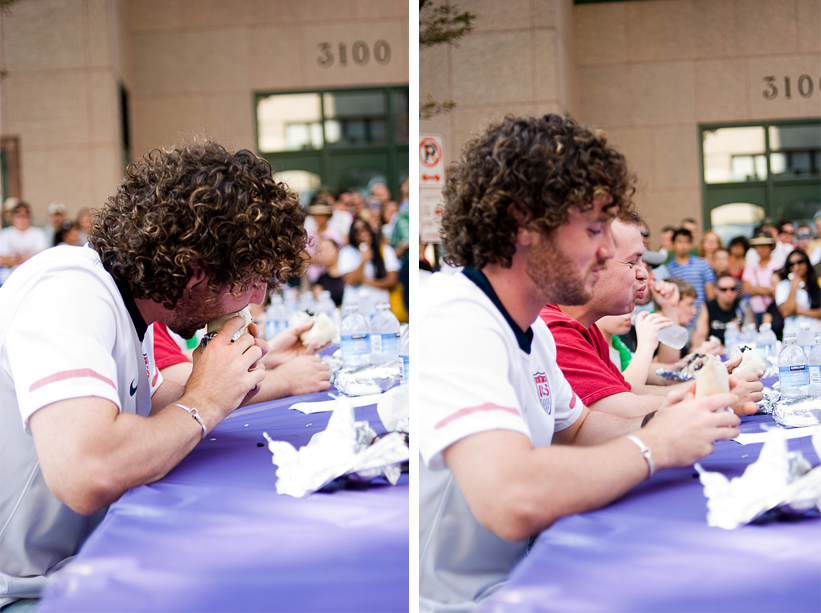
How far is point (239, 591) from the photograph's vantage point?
94 centimetres

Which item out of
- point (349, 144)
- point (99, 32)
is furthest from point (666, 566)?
point (99, 32)

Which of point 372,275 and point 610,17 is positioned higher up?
point 610,17

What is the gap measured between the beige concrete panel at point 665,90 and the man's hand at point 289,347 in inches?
325

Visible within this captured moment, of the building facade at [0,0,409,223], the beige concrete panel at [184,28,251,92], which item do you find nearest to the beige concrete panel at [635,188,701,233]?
the building facade at [0,0,409,223]

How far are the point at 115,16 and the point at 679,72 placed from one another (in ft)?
24.2

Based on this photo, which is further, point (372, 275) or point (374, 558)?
point (372, 275)

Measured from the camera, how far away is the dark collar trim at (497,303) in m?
1.25

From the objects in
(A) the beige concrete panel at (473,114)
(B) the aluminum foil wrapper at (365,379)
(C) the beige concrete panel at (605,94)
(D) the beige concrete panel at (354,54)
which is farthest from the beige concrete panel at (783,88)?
(B) the aluminum foil wrapper at (365,379)

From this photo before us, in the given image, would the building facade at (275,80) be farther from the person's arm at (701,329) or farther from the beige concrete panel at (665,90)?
the person's arm at (701,329)

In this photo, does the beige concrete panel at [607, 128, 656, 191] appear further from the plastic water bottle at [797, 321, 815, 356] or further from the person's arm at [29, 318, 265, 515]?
the person's arm at [29, 318, 265, 515]

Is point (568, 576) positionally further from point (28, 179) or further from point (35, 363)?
point (28, 179)

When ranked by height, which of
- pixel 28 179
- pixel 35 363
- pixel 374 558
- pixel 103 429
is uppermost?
pixel 28 179

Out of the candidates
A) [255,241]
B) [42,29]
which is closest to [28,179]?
[42,29]

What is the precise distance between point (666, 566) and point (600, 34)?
9541 mm
